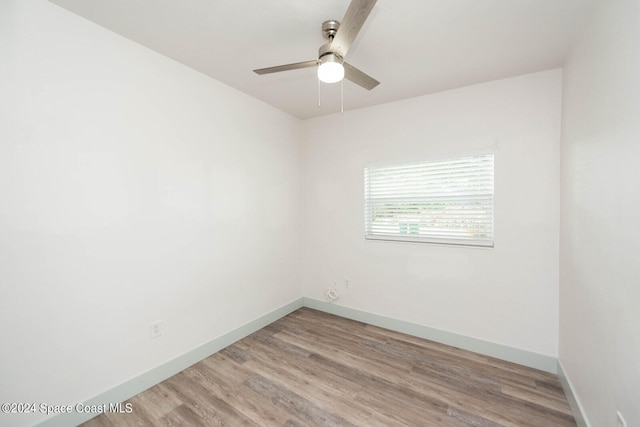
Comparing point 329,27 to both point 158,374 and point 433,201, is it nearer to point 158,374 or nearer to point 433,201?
point 433,201

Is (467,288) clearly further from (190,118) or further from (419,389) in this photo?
(190,118)

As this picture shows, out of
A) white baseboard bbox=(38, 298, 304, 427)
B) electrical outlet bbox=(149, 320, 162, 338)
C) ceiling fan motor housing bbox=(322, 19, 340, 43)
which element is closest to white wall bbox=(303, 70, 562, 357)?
white baseboard bbox=(38, 298, 304, 427)

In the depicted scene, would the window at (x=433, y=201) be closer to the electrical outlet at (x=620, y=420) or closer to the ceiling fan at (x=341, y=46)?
the ceiling fan at (x=341, y=46)

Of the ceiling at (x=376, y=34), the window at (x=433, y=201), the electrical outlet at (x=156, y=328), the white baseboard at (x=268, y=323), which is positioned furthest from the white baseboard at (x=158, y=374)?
the ceiling at (x=376, y=34)

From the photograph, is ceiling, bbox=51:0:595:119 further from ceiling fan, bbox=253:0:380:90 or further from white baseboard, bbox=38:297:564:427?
white baseboard, bbox=38:297:564:427

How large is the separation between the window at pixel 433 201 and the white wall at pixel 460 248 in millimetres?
91

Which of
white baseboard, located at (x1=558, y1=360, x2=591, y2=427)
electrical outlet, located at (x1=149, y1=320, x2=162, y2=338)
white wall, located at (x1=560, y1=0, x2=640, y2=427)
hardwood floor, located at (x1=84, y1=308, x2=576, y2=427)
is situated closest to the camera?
white wall, located at (x1=560, y1=0, x2=640, y2=427)

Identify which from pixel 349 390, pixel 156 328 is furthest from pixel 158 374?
pixel 349 390

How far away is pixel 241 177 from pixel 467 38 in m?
2.27

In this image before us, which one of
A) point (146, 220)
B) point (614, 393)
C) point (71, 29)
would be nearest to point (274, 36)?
point (71, 29)

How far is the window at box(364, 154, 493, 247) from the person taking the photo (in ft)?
8.38

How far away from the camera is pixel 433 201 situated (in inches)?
110

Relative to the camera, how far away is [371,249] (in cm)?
317

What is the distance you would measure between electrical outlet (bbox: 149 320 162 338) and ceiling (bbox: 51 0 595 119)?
7.03ft
